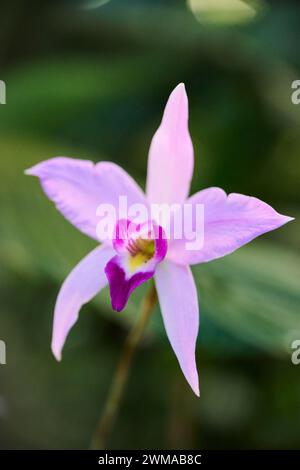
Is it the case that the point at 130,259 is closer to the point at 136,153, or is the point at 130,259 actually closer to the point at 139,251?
the point at 139,251

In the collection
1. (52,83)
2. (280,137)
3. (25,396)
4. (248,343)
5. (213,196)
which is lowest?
(25,396)

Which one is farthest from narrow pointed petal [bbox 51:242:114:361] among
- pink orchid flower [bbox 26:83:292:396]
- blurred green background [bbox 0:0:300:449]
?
blurred green background [bbox 0:0:300:449]

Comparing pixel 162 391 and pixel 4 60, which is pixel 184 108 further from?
pixel 4 60

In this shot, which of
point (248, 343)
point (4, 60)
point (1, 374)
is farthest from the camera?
point (4, 60)

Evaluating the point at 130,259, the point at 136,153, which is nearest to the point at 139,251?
the point at 130,259

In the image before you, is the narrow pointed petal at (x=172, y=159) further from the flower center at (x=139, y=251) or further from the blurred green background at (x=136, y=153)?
the blurred green background at (x=136, y=153)

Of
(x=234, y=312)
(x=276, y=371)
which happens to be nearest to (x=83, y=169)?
(x=234, y=312)
